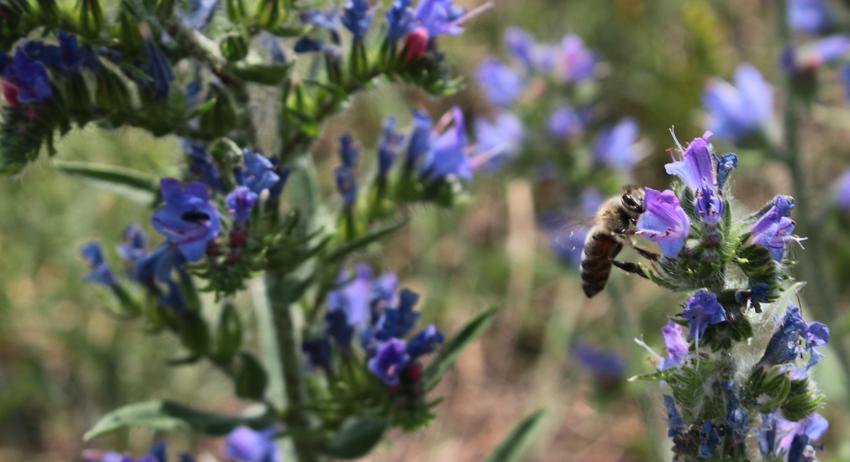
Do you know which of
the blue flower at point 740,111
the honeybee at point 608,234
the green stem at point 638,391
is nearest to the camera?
the honeybee at point 608,234

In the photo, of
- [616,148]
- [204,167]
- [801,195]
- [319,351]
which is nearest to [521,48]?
[616,148]

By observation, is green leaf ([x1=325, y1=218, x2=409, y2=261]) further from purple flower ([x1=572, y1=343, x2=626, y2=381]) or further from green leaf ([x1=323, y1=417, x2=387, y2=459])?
purple flower ([x1=572, y1=343, x2=626, y2=381])

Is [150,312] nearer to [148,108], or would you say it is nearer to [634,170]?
[148,108]

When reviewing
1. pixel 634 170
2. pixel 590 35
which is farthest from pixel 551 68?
pixel 590 35

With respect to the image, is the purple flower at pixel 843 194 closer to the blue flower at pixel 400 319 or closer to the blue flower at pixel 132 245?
the blue flower at pixel 400 319

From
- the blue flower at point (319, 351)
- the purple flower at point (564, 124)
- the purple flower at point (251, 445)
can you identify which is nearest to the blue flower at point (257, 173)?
the blue flower at point (319, 351)
